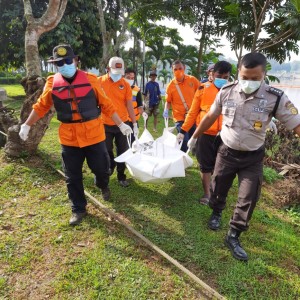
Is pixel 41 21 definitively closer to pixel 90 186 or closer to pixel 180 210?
pixel 90 186

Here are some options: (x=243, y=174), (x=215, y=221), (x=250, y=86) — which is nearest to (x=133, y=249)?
(x=215, y=221)

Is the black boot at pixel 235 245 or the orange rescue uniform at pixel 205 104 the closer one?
the black boot at pixel 235 245

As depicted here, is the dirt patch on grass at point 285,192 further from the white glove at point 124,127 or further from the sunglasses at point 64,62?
the sunglasses at point 64,62

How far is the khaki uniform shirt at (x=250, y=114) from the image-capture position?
217cm

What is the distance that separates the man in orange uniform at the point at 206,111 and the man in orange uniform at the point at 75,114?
95cm

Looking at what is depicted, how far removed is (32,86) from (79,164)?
2.41 m

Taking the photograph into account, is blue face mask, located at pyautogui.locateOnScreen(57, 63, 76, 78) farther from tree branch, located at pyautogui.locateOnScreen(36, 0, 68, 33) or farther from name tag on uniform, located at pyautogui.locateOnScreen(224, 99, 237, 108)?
tree branch, located at pyautogui.locateOnScreen(36, 0, 68, 33)

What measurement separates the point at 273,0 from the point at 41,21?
531 cm

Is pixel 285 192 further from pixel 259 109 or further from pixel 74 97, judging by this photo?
pixel 74 97

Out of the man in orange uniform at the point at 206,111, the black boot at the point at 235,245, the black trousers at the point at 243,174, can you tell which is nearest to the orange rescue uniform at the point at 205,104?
the man in orange uniform at the point at 206,111

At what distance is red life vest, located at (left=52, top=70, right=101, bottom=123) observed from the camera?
2.65 metres

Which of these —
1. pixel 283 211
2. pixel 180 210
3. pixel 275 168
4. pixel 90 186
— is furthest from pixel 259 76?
pixel 275 168

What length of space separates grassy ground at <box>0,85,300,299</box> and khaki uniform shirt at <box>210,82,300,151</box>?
1154mm

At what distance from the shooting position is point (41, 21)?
482cm
